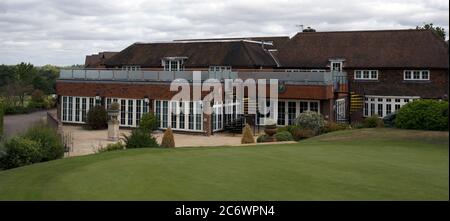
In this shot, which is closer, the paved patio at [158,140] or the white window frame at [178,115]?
the paved patio at [158,140]

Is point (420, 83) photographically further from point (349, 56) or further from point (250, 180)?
point (250, 180)

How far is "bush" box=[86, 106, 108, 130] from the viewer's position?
111 ft

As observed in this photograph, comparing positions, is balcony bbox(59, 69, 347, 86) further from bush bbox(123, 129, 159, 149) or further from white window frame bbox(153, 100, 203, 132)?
bush bbox(123, 129, 159, 149)

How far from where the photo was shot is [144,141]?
20.1 metres

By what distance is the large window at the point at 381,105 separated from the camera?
3753 cm

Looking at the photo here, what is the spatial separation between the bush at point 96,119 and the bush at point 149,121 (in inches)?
127

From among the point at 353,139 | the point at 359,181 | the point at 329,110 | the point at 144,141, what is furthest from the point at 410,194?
the point at 329,110

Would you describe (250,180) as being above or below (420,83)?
below

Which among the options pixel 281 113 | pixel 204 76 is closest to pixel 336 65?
pixel 281 113

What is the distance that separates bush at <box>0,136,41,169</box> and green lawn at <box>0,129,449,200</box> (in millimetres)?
3119

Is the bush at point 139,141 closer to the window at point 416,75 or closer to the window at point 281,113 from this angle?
the window at point 281,113

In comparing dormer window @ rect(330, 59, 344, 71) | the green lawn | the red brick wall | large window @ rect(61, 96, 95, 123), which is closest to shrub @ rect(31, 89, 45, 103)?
large window @ rect(61, 96, 95, 123)

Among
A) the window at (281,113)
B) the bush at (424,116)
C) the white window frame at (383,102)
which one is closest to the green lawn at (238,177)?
the bush at (424,116)

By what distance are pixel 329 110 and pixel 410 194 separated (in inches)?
960
